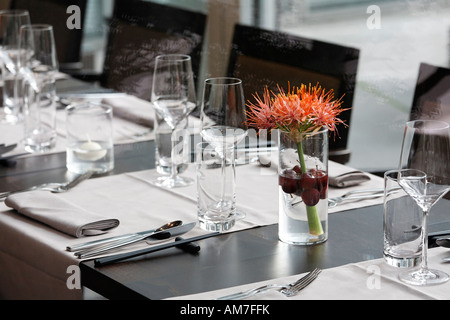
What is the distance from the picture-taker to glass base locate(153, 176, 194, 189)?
1560mm

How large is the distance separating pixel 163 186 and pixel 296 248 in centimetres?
42

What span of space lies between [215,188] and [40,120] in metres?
0.73

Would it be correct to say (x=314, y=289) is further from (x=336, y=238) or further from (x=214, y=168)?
(x=214, y=168)

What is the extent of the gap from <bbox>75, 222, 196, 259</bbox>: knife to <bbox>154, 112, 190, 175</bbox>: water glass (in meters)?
0.35

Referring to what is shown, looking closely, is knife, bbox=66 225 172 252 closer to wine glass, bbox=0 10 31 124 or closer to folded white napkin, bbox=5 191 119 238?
folded white napkin, bbox=5 191 119 238

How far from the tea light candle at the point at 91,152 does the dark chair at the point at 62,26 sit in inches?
65.6

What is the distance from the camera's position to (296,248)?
1216 millimetres

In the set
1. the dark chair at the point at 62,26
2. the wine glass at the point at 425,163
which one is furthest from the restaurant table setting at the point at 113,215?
the dark chair at the point at 62,26

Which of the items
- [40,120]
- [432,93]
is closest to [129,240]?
[40,120]

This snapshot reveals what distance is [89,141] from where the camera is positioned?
1686 mm

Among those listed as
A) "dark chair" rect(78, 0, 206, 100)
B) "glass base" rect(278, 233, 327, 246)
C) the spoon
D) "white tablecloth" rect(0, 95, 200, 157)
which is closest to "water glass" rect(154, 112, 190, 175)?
"white tablecloth" rect(0, 95, 200, 157)

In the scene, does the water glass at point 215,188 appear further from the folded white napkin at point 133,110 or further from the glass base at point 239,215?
the folded white napkin at point 133,110

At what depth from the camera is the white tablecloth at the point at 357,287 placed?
103cm

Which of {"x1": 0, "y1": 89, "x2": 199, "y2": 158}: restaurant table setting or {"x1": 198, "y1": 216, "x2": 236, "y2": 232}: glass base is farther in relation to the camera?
{"x1": 0, "y1": 89, "x2": 199, "y2": 158}: restaurant table setting
